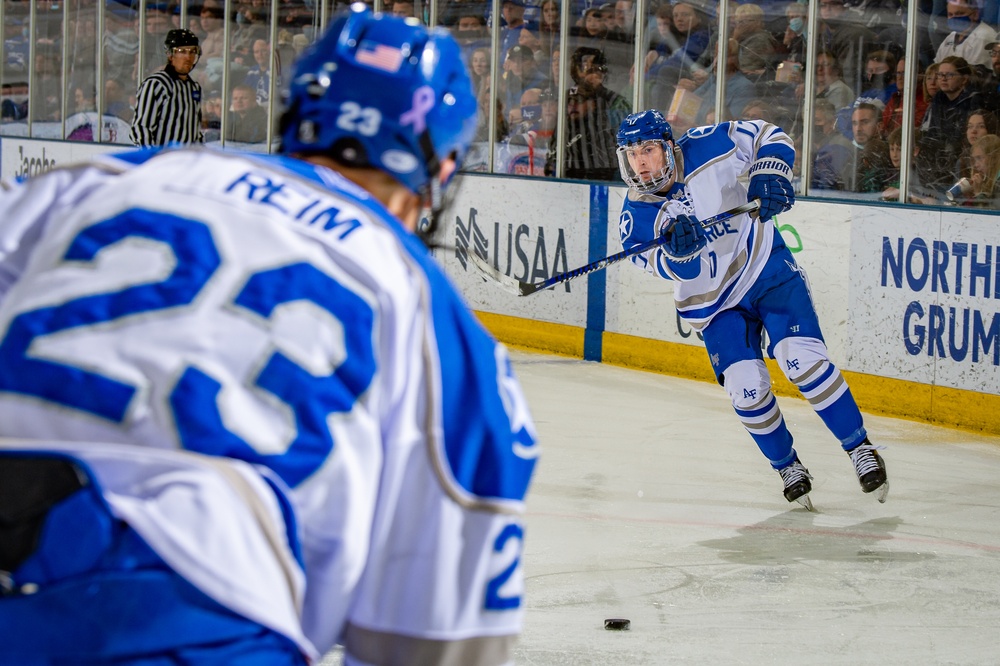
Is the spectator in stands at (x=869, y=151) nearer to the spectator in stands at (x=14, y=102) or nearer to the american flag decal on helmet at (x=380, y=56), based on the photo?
the american flag decal on helmet at (x=380, y=56)

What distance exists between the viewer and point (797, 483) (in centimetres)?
411

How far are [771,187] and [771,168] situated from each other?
84 millimetres

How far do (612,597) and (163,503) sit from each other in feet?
7.98

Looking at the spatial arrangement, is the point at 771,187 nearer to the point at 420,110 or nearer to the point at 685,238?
the point at 685,238

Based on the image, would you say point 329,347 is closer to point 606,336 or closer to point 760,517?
point 760,517

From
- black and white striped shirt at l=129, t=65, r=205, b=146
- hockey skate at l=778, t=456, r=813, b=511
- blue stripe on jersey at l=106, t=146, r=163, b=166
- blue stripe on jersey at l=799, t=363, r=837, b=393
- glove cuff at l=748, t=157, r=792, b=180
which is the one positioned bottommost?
hockey skate at l=778, t=456, r=813, b=511

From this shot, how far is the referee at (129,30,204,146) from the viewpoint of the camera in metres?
6.10

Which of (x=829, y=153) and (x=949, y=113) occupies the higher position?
(x=949, y=113)

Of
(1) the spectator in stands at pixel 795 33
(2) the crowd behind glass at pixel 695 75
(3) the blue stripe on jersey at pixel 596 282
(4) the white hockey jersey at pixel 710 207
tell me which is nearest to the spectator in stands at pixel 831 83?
(2) the crowd behind glass at pixel 695 75

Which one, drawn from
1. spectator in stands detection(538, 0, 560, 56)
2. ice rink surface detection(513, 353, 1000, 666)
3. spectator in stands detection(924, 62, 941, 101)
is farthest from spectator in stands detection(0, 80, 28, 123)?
spectator in stands detection(924, 62, 941, 101)

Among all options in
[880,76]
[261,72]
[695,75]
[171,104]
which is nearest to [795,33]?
[880,76]

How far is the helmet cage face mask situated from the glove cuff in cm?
27

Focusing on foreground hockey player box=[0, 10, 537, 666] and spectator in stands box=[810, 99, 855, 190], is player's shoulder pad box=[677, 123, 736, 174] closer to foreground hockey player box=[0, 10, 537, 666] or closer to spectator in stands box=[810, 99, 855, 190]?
spectator in stands box=[810, 99, 855, 190]

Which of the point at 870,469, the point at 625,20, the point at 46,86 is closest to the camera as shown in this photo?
the point at 870,469
